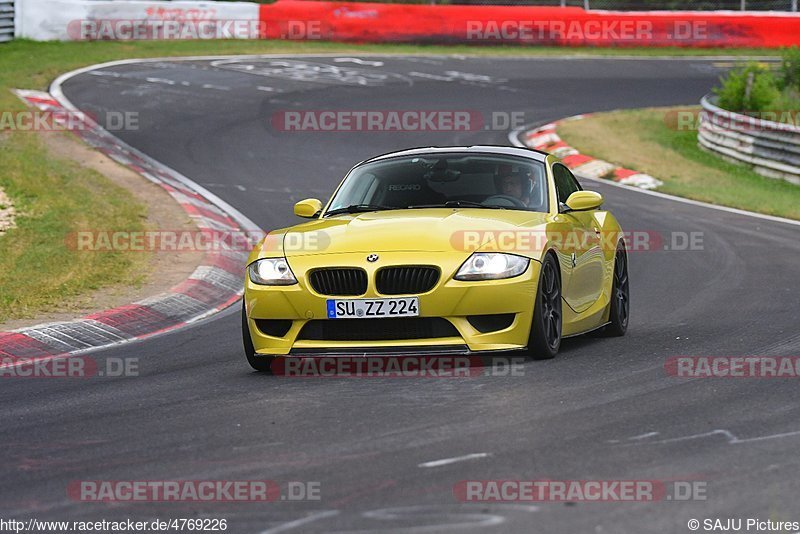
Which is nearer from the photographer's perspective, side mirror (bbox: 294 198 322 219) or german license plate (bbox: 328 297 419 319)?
german license plate (bbox: 328 297 419 319)

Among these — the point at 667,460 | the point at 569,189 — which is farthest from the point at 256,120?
the point at 667,460

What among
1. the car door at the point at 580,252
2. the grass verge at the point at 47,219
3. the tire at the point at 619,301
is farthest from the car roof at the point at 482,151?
the grass verge at the point at 47,219

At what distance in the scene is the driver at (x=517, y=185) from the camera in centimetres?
948

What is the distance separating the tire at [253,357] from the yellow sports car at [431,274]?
14 mm

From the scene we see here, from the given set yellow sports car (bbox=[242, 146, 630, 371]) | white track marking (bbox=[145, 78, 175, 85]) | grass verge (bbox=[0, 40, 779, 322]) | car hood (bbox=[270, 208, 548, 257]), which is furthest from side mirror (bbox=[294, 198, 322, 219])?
white track marking (bbox=[145, 78, 175, 85])

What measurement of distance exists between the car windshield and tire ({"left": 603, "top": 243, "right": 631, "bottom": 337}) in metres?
1.15

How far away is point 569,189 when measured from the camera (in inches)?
408

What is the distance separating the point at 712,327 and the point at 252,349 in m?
3.54

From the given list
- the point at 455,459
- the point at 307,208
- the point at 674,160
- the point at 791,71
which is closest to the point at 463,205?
the point at 307,208

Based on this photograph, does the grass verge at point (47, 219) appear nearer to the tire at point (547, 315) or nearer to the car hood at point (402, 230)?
the car hood at point (402, 230)

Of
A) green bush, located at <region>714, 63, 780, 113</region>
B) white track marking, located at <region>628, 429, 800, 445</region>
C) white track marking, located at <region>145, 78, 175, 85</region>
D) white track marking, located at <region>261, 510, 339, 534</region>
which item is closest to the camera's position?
white track marking, located at <region>261, 510, 339, 534</region>

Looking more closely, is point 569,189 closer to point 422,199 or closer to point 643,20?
point 422,199

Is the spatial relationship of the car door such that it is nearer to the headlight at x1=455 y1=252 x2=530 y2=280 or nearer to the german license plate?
the headlight at x1=455 y1=252 x2=530 y2=280

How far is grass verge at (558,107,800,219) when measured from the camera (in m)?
20.1
